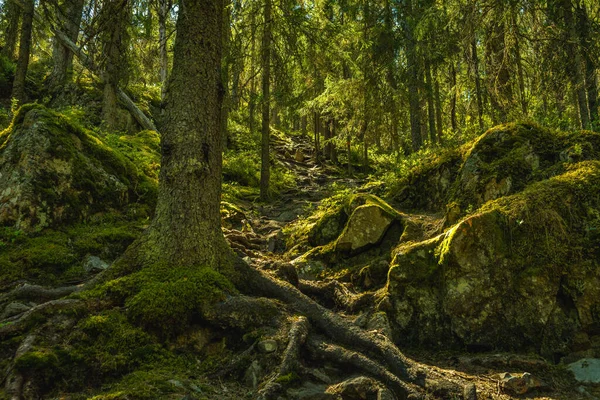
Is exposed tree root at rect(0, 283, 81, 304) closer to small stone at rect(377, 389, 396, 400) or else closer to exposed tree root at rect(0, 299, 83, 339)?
exposed tree root at rect(0, 299, 83, 339)

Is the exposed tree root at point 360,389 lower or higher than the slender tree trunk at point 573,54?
lower

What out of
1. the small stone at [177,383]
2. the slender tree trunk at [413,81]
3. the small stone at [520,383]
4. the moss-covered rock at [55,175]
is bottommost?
the small stone at [520,383]

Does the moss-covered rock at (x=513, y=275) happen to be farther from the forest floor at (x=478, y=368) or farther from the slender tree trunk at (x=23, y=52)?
the slender tree trunk at (x=23, y=52)

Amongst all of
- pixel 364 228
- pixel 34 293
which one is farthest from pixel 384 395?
pixel 34 293

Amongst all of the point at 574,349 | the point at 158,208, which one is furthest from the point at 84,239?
the point at 574,349

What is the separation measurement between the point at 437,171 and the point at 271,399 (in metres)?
5.71

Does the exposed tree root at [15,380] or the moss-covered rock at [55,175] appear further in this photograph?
the moss-covered rock at [55,175]

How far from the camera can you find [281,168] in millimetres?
19812

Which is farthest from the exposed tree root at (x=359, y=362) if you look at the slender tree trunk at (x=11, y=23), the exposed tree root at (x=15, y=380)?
the slender tree trunk at (x=11, y=23)

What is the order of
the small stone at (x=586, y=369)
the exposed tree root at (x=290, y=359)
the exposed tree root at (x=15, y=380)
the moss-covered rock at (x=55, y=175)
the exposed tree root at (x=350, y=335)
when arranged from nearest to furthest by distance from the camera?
1. the exposed tree root at (x=15, y=380)
2. the exposed tree root at (x=290, y=359)
3. the exposed tree root at (x=350, y=335)
4. the small stone at (x=586, y=369)
5. the moss-covered rock at (x=55, y=175)

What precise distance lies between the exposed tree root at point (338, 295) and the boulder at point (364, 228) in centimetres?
96

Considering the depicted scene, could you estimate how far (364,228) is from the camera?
22.0 ft

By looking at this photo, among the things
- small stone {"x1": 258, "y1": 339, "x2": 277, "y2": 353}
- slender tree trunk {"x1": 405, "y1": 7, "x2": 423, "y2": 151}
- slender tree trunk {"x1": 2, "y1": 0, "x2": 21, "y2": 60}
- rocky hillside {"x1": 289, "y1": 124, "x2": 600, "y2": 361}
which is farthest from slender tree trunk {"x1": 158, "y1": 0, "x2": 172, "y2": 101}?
slender tree trunk {"x1": 405, "y1": 7, "x2": 423, "y2": 151}

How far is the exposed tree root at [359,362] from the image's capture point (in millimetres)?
3365
